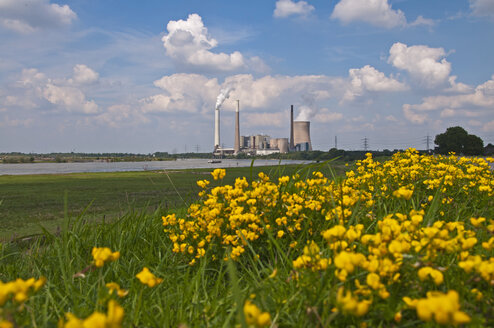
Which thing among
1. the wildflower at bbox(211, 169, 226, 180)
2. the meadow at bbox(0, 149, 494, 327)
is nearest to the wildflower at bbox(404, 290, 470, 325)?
the meadow at bbox(0, 149, 494, 327)

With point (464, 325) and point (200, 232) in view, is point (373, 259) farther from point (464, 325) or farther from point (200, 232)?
point (200, 232)

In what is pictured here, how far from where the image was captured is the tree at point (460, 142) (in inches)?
2146

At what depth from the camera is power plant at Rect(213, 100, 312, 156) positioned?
88.3m

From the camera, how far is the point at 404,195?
Answer: 1.85 meters

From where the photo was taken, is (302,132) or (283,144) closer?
(302,132)

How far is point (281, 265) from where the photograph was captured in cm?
284

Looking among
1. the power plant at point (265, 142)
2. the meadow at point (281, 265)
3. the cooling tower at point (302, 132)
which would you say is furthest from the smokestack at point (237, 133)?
the meadow at point (281, 265)

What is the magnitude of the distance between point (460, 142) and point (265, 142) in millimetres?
82602

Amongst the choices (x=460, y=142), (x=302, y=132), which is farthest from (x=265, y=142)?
(x=460, y=142)

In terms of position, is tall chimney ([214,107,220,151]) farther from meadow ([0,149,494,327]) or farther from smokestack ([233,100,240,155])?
meadow ([0,149,494,327])

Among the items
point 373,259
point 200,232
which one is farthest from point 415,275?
point 200,232

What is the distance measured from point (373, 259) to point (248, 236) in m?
Answer: 1.31

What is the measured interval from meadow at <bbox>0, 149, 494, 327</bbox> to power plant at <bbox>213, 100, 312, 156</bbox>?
83741 mm

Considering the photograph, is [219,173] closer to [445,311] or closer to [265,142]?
[445,311]
